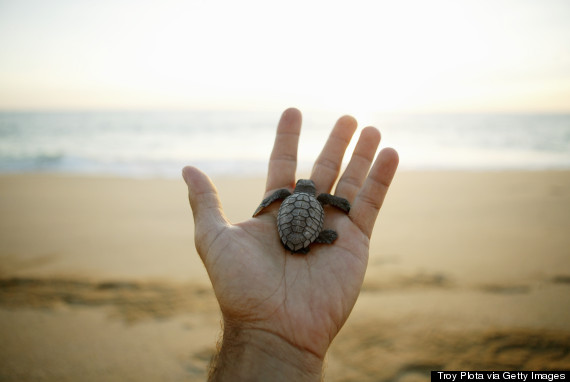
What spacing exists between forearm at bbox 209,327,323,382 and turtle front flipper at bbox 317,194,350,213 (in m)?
1.44

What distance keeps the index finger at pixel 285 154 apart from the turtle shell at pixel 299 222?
2.36 ft

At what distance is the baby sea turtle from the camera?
2.73m

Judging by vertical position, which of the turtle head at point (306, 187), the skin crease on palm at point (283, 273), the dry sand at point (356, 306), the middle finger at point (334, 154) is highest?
the middle finger at point (334, 154)

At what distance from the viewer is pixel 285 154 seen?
390 cm

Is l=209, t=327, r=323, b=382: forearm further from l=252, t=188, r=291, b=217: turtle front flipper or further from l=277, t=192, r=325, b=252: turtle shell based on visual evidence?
l=252, t=188, r=291, b=217: turtle front flipper

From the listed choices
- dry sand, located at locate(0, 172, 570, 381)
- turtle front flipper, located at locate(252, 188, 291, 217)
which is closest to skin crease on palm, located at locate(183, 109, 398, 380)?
turtle front flipper, located at locate(252, 188, 291, 217)

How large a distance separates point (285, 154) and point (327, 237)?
1378 mm

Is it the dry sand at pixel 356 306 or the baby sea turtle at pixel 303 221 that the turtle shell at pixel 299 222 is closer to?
the baby sea turtle at pixel 303 221

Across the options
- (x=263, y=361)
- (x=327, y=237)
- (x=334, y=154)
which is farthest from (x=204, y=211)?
(x=334, y=154)

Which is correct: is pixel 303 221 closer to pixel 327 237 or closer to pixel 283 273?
pixel 327 237

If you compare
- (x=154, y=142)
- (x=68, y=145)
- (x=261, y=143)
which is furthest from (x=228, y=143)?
(x=68, y=145)

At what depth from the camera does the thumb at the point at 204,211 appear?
2.64 metres

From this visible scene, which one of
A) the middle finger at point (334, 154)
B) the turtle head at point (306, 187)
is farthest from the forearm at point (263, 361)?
the middle finger at point (334, 154)

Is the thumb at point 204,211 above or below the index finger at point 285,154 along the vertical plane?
below
